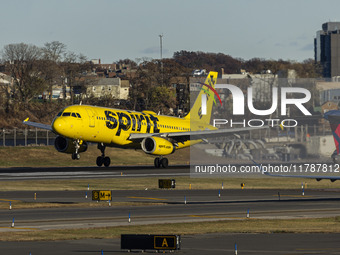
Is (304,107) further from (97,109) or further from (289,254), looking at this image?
(289,254)

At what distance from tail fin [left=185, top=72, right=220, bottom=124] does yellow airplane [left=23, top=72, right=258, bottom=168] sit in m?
1.06

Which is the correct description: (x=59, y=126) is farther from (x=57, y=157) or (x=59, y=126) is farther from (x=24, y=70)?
(x=24, y=70)

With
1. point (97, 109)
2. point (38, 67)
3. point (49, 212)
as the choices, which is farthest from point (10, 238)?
point (38, 67)

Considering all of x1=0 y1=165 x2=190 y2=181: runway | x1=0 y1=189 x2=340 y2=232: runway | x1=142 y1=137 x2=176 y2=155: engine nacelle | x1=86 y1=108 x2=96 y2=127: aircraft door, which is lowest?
x1=0 y1=189 x2=340 y2=232: runway

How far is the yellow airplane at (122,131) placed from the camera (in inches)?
3041

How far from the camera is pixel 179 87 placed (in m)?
163

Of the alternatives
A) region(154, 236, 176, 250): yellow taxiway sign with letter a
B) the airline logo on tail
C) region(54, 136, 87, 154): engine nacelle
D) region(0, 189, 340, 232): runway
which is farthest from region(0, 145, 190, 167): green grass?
region(154, 236, 176, 250): yellow taxiway sign with letter a

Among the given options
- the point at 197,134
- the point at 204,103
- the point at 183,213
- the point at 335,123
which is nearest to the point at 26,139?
the point at 204,103

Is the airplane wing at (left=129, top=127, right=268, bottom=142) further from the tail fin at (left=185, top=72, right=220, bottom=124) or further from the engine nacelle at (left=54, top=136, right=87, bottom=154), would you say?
the engine nacelle at (left=54, top=136, right=87, bottom=154)

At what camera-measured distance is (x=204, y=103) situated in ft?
330

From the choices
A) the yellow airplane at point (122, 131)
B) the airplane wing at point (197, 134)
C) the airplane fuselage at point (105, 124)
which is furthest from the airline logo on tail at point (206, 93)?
the airplane fuselage at point (105, 124)

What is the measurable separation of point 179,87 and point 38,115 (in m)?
29.6

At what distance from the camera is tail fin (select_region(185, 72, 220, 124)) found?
99.1 m
